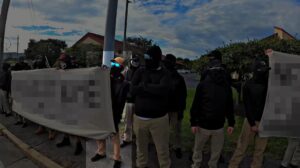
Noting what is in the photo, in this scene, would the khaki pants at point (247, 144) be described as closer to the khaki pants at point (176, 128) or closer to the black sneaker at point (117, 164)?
the khaki pants at point (176, 128)

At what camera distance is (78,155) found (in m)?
5.41

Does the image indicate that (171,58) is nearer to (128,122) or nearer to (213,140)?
(128,122)

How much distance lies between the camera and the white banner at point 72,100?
466 centimetres

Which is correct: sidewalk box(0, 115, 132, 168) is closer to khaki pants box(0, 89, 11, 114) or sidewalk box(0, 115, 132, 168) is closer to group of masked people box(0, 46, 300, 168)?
group of masked people box(0, 46, 300, 168)

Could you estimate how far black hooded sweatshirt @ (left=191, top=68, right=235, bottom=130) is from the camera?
3.96m

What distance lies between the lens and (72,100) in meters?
5.08

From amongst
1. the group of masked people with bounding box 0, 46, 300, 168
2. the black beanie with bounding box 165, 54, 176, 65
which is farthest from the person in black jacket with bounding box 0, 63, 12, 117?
the group of masked people with bounding box 0, 46, 300, 168

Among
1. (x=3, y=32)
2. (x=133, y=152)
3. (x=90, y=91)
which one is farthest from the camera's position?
(x=3, y=32)

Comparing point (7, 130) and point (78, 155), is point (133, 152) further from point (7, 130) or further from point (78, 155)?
point (7, 130)

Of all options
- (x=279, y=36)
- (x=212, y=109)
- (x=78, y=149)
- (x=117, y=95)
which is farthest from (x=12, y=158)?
(x=279, y=36)

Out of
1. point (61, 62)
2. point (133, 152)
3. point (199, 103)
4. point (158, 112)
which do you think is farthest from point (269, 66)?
point (61, 62)

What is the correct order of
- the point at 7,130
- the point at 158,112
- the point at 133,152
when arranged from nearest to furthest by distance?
1. the point at 158,112
2. the point at 133,152
3. the point at 7,130

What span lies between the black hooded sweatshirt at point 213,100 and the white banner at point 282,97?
1.81ft

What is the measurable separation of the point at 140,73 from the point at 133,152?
1859 mm
